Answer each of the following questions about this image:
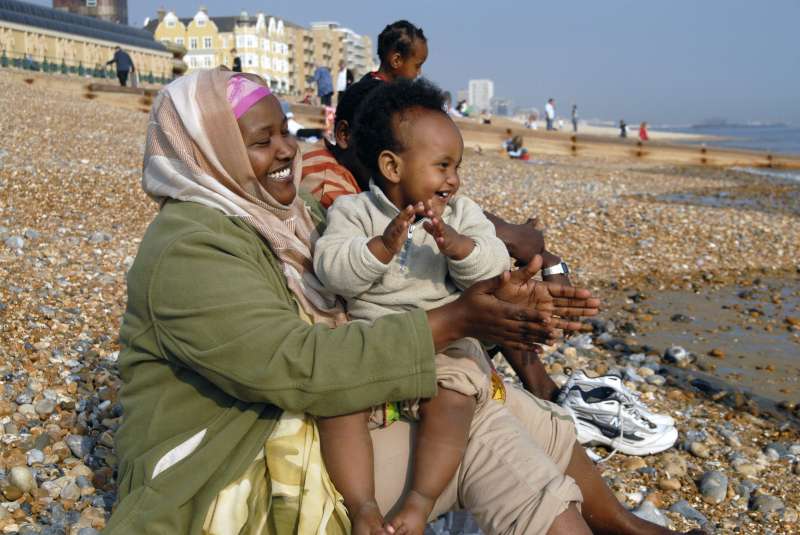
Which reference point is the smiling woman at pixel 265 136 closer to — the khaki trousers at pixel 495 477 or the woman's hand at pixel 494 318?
the woman's hand at pixel 494 318

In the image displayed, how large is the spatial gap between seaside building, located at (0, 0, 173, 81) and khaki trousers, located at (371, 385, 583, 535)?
37235 mm

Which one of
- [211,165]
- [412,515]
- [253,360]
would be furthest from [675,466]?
[211,165]

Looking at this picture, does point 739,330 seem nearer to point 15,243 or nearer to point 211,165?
point 211,165

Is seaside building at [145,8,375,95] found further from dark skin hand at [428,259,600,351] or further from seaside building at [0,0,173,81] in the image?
dark skin hand at [428,259,600,351]

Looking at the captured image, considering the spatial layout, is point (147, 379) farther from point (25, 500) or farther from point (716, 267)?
point (716, 267)

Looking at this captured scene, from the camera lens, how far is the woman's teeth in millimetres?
2521

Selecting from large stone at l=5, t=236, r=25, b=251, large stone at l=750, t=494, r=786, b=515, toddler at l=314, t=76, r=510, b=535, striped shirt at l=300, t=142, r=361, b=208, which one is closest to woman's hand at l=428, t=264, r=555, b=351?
toddler at l=314, t=76, r=510, b=535

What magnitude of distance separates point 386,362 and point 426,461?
0.35 metres

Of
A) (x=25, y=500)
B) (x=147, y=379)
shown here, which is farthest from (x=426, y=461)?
(x=25, y=500)

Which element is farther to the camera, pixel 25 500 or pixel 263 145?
pixel 25 500

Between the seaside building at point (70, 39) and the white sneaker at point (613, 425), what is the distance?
119ft

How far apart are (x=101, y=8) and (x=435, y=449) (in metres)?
88.9

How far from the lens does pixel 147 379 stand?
→ 90.0 inches

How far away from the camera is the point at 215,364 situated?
81.5 inches
